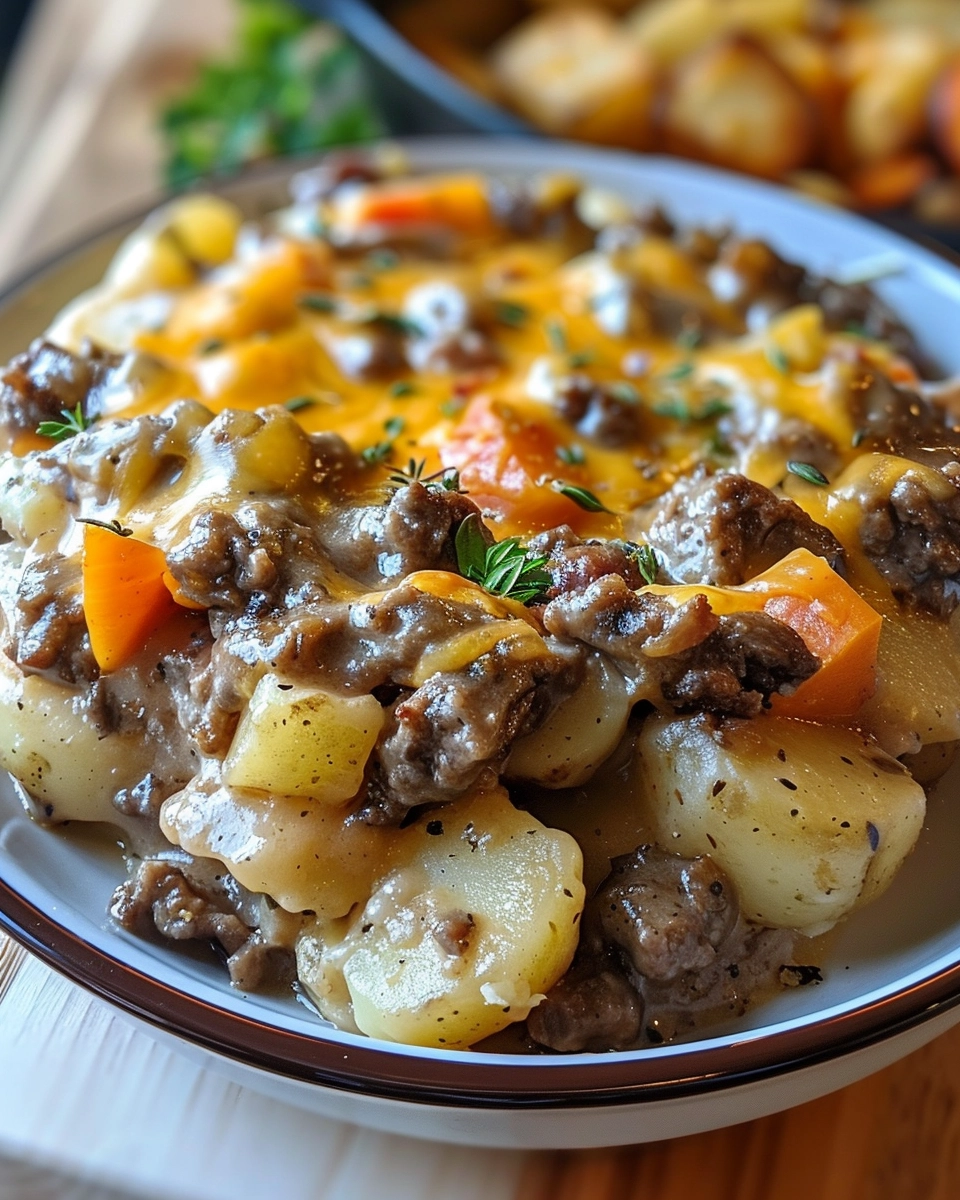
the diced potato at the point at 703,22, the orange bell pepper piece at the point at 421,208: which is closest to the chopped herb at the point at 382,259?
the orange bell pepper piece at the point at 421,208

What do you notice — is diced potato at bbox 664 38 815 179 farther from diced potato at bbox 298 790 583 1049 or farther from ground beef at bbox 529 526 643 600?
diced potato at bbox 298 790 583 1049

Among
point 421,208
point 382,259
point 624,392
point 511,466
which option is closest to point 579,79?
point 421,208

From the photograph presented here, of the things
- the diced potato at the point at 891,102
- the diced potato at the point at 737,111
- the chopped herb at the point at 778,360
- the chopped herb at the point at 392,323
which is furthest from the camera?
the diced potato at the point at 891,102

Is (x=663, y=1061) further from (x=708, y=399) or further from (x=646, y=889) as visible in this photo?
(x=708, y=399)

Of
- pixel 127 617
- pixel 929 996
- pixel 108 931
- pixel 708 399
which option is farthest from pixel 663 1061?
pixel 708 399

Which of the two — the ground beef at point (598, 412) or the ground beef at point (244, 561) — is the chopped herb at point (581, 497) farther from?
the ground beef at point (244, 561)

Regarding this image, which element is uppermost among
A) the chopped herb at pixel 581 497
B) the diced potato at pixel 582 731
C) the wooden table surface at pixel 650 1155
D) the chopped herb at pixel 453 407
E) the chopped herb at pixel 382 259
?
the chopped herb at pixel 382 259
